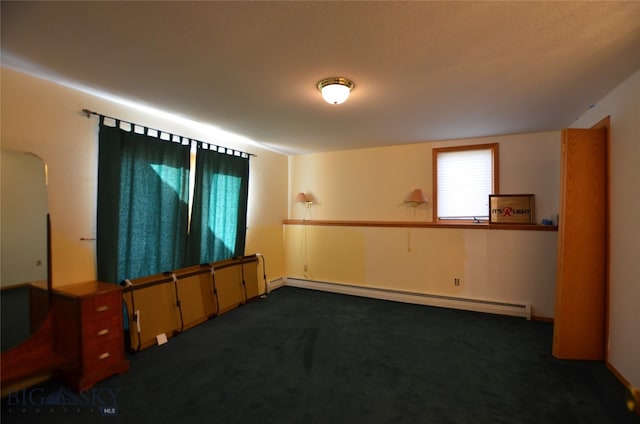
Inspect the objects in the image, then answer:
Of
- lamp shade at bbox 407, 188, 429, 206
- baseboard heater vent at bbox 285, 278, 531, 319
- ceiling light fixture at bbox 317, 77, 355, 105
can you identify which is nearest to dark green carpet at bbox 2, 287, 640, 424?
baseboard heater vent at bbox 285, 278, 531, 319

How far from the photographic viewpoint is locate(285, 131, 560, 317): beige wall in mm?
3770

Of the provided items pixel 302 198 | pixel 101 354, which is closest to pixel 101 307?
pixel 101 354

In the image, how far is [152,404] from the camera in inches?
80.0

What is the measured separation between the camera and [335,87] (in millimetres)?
2266

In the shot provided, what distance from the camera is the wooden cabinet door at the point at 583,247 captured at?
2.61 m

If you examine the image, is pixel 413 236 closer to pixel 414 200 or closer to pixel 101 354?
pixel 414 200

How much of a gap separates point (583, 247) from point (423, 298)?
2.07 meters

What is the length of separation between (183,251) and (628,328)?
4147 millimetres

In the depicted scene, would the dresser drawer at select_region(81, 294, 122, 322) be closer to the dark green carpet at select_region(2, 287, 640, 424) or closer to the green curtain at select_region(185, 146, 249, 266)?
the dark green carpet at select_region(2, 287, 640, 424)

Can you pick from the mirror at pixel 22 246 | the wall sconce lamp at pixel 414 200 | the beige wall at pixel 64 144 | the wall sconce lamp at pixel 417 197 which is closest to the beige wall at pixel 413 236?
the wall sconce lamp at pixel 414 200

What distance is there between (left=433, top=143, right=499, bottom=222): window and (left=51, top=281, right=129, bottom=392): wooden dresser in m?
4.01

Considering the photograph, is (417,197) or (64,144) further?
(417,197)

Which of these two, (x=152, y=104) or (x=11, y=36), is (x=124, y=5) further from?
(x=152, y=104)

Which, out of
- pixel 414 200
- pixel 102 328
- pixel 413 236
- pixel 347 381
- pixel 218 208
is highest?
pixel 414 200
